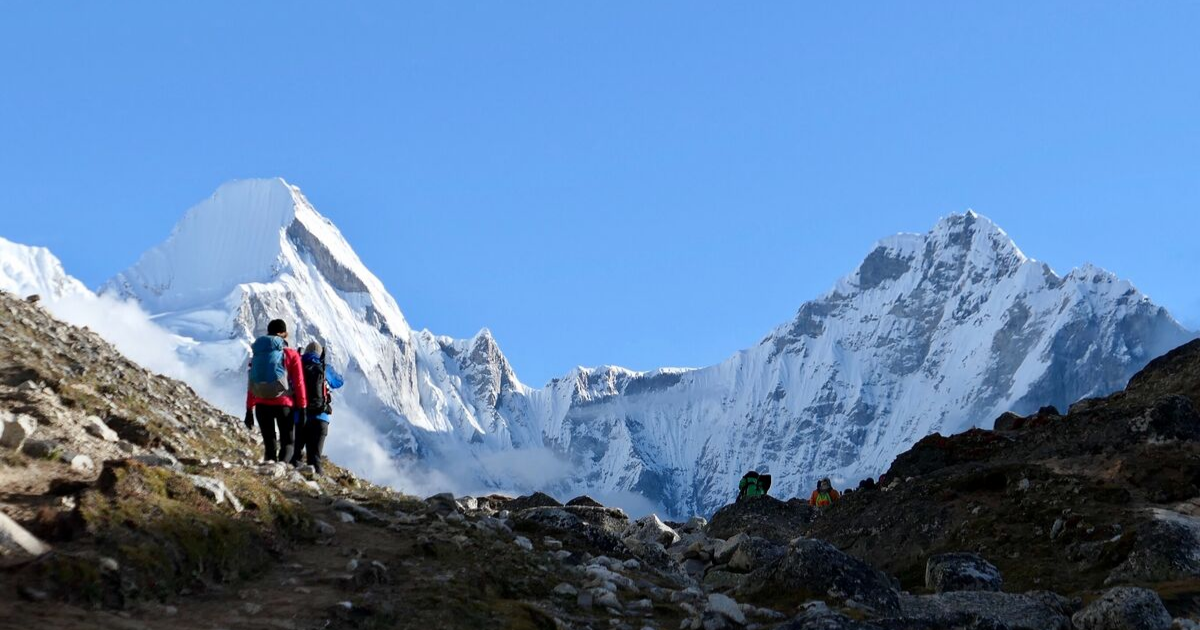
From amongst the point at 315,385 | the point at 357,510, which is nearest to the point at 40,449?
the point at 357,510

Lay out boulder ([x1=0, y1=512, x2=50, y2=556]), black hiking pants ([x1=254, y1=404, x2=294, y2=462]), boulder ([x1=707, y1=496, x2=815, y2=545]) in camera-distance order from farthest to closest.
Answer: boulder ([x1=707, y1=496, x2=815, y2=545])
black hiking pants ([x1=254, y1=404, x2=294, y2=462])
boulder ([x1=0, y1=512, x2=50, y2=556])

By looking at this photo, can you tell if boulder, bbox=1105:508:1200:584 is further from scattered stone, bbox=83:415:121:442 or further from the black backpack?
scattered stone, bbox=83:415:121:442

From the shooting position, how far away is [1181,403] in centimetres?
3178

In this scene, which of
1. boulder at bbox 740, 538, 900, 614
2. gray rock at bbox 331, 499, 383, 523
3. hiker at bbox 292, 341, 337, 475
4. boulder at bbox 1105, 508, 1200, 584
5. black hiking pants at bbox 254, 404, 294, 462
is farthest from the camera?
hiker at bbox 292, 341, 337, 475

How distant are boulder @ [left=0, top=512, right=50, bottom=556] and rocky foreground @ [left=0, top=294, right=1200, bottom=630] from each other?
0.06 ft

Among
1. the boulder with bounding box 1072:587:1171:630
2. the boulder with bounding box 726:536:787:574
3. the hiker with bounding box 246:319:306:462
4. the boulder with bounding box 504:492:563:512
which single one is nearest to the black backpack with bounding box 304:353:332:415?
the hiker with bounding box 246:319:306:462

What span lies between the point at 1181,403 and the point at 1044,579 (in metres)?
12.7

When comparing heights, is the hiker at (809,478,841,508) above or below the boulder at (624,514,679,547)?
above

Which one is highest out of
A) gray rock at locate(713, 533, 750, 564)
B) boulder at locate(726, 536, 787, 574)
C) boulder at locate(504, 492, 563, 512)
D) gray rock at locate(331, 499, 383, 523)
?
boulder at locate(504, 492, 563, 512)

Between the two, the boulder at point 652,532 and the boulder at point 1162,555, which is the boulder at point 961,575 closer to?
the boulder at point 1162,555

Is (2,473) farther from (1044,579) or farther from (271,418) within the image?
(1044,579)

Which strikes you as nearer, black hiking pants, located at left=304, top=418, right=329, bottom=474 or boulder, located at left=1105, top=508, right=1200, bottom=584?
boulder, located at left=1105, top=508, right=1200, bottom=584

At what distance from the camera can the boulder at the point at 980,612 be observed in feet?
45.0

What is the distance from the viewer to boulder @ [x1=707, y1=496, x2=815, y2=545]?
1367 inches
